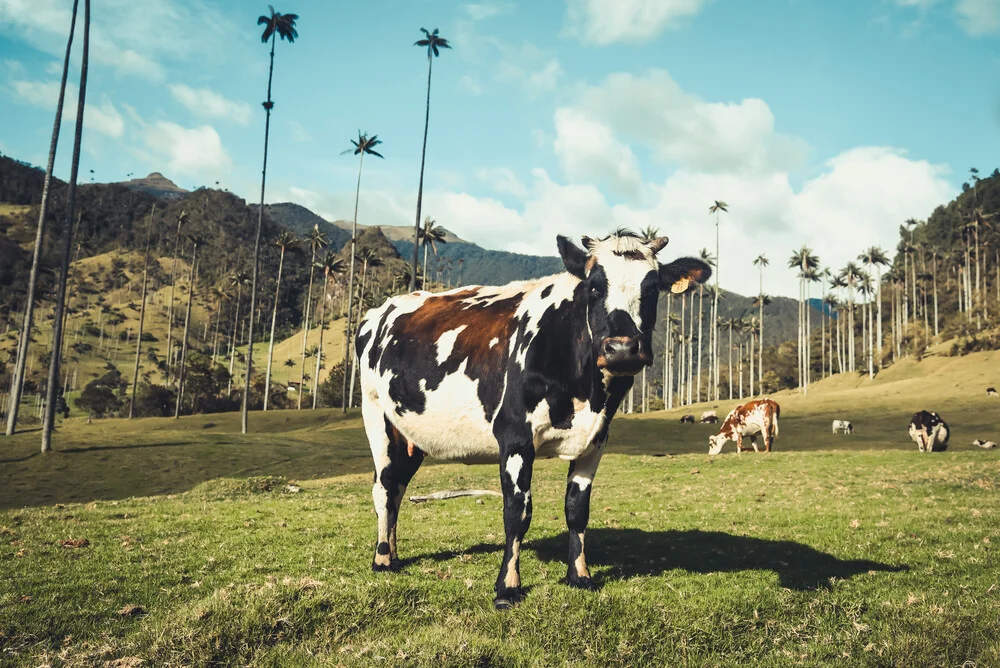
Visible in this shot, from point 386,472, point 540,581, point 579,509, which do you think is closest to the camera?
point 579,509

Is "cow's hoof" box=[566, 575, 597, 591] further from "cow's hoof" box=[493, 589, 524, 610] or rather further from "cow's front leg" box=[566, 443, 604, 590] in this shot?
"cow's hoof" box=[493, 589, 524, 610]

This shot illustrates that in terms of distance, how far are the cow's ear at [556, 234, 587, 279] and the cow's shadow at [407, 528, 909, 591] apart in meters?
3.99

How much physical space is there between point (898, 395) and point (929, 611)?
78.1 metres

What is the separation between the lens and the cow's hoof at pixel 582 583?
7547mm

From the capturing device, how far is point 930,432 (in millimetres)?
30906

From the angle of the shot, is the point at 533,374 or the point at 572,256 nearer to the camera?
the point at 533,374

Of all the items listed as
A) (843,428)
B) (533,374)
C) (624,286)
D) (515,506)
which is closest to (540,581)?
(515,506)

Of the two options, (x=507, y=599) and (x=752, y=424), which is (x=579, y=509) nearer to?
(x=507, y=599)

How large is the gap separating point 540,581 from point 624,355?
134 inches

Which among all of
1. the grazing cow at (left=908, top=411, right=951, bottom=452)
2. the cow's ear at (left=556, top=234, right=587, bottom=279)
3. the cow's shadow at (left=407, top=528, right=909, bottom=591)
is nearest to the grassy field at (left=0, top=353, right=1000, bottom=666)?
the cow's shadow at (left=407, top=528, right=909, bottom=591)

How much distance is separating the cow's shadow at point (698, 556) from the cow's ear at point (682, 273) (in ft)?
12.6

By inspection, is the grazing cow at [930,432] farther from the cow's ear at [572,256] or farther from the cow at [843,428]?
the cow's ear at [572,256]

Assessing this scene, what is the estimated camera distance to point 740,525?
12.9 m

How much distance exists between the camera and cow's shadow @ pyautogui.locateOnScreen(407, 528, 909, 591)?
8755 mm
